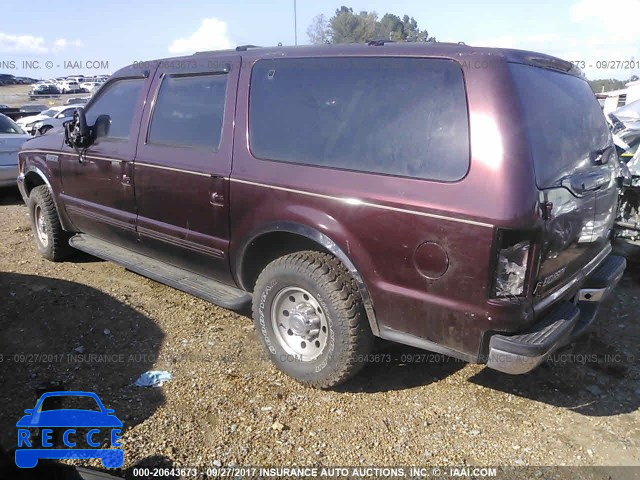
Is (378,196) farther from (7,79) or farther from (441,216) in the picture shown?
(7,79)

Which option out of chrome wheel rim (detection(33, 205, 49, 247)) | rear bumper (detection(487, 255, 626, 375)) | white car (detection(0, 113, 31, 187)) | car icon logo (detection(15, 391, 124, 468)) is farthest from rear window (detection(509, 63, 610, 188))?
white car (detection(0, 113, 31, 187))

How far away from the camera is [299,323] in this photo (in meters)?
3.06

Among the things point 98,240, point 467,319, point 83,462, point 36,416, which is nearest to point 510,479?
point 467,319

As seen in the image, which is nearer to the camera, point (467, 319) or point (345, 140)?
point (467, 319)

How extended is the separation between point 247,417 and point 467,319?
135cm

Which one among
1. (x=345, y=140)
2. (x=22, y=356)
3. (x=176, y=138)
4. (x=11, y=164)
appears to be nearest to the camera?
(x=345, y=140)

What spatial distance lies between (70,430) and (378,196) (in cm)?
198

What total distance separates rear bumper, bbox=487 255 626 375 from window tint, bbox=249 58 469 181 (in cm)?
84

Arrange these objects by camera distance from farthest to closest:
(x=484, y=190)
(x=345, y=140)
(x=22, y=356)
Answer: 1. (x=22, y=356)
2. (x=345, y=140)
3. (x=484, y=190)

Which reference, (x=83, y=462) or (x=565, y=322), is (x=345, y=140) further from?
(x=83, y=462)

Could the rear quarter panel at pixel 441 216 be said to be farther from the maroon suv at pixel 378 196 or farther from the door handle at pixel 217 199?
the door handle at pixel 217 199

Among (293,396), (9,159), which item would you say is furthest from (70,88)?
(293,396)

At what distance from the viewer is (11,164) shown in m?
8.34

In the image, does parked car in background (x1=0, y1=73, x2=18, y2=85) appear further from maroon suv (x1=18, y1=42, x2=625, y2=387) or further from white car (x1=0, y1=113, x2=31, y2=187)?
maroon suv (x1=18, y1=42, x2=625, y2=387)
